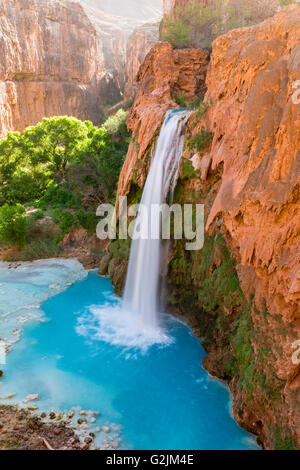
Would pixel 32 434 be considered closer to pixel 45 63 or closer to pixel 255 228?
pixel 255 228

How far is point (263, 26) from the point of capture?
716 centimetres

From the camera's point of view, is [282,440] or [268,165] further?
[268,165]

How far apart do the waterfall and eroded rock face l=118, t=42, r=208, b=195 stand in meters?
2.14

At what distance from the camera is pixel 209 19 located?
22125mm

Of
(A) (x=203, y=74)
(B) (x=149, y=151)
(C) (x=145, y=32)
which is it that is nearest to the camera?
(B) (x=149, y=151)

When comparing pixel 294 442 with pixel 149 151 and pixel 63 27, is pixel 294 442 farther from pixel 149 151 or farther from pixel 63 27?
pixel 63 27

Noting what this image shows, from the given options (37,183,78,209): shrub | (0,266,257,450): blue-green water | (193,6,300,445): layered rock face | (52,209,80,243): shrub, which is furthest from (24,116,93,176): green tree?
(193,6,300,445): layered rock face

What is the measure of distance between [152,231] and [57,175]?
609 inches

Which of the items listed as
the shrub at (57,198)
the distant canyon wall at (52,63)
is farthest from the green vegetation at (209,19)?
the distant canyon wall at (52,63)

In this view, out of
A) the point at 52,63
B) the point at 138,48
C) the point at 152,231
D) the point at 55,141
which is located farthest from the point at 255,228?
the point at 138,48

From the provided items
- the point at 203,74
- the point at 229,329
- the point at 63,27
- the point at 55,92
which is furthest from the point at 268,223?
the point at 63,27

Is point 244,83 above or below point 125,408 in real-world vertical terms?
above

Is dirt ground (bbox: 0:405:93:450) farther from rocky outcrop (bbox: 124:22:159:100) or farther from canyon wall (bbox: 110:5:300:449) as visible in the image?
rocky outcrop (bbox: 124:22:159:100)

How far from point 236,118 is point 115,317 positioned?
25.6 ft
